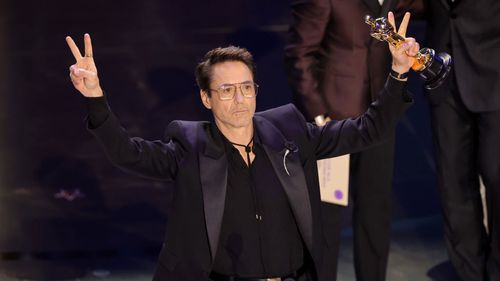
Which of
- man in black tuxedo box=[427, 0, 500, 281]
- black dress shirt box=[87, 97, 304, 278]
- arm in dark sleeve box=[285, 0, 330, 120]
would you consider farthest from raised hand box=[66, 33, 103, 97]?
man in black tuxedo box=[427, 0, 500, 281]

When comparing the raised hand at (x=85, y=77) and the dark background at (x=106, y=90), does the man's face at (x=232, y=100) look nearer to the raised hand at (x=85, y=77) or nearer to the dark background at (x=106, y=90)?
the raised hand at (x=85, y=77)

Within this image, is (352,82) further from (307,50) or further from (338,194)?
(338,194)

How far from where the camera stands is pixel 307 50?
382cm

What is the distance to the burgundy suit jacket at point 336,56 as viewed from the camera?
378cm

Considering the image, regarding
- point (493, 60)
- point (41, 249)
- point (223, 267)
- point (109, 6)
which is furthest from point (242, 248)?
point (109, 6)

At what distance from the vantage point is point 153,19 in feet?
16.1

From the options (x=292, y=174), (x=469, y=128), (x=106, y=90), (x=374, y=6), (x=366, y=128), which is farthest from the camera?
(x=106, y=90)

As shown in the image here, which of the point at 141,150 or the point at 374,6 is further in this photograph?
the point at 374,6

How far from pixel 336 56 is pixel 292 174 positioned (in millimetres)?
1097

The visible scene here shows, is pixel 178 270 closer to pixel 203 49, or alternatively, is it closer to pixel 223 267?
pixel 223 267

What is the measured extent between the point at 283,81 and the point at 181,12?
26.8 inches

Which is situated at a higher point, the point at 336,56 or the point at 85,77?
the point at 85,77

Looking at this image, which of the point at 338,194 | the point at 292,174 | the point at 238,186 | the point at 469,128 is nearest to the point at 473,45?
the point at 469,128

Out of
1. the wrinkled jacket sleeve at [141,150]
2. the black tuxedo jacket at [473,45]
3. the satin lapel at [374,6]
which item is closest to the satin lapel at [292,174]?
the wrinkled jacket sleeve at [141,150]
